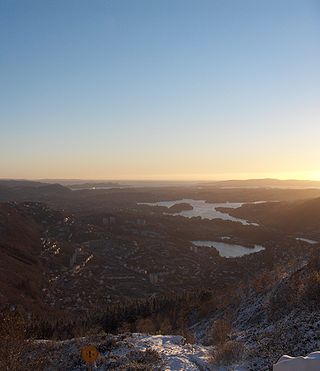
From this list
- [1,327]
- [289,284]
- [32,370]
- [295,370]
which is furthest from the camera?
[289,284]

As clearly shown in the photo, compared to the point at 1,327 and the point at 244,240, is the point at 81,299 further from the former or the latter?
the point at 244,240

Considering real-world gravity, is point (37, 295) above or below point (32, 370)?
below

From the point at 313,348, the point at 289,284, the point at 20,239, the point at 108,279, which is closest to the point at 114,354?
the point at 313,348

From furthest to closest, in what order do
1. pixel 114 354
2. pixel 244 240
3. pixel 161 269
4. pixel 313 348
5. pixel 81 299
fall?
pixel 244 240 < pixel 161 269 < pixel 81 299 < pixel 114 354 < pixel 313 348

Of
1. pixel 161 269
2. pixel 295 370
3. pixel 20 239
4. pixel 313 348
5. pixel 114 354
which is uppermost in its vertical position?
pixel 295 370

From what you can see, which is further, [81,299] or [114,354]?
[81,299]

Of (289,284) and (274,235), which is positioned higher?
(289,284)

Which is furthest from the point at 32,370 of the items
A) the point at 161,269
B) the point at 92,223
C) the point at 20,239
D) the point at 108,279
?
the point at 92,223

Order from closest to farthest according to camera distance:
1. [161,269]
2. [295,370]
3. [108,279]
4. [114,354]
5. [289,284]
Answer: [295,370]
[114,354]
[289,284]
[108,279]
[161,269]

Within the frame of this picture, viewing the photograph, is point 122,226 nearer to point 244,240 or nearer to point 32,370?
point 244,240
